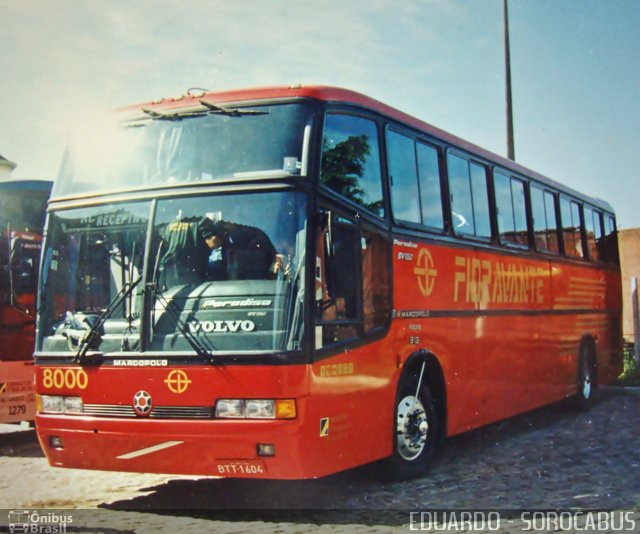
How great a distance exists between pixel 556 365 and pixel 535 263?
1.83m

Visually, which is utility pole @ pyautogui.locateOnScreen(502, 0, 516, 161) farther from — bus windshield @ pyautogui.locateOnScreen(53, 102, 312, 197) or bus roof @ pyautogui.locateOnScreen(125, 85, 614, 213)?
bus windshield @ pyautogui.locateOnScreen(53, 102, 312, 197)

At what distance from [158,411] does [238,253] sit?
55.4 inches

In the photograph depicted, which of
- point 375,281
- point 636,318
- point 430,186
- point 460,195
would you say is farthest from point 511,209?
point 636,318

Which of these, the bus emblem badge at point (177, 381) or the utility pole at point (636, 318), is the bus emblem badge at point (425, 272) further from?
the utility pole at point (636, 318)

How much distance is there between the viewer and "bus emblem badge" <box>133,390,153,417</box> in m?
7.48

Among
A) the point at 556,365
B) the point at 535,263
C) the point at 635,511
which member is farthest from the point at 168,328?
the point at 556,365

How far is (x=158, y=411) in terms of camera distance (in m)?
7.44

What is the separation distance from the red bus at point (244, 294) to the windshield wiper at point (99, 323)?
1 cm

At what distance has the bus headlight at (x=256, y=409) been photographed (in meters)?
7.12

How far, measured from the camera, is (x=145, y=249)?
7.70m

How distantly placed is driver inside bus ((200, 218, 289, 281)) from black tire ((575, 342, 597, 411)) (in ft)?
31.4

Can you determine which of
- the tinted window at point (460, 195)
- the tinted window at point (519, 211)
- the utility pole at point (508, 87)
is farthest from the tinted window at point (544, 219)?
the utility pole at point (508, 87)

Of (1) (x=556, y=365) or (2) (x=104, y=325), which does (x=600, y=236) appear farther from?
(2) (x=104, y=325)

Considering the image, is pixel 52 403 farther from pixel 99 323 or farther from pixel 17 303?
pixel 17 303
